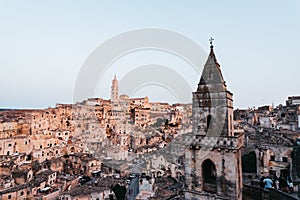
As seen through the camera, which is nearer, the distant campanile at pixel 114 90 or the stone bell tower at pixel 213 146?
the stone bell tower at pixel 213 146

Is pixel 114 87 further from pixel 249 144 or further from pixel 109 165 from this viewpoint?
pixel 249 144

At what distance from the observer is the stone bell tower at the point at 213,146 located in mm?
10281

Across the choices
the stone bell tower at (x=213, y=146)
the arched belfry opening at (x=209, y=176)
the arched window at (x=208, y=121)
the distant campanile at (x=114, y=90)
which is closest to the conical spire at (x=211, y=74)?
the stone bell tower at (x=213, y=146)

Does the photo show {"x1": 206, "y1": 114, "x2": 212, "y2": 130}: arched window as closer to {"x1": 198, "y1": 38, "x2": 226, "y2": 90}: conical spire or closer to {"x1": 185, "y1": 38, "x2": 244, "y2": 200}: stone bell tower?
{"x1": 185, "y1": 38, "x2": 244, "y2": 200}: stone bell tower

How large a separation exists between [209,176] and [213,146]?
1.69m

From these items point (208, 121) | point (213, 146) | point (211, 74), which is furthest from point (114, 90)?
point (213, 146)

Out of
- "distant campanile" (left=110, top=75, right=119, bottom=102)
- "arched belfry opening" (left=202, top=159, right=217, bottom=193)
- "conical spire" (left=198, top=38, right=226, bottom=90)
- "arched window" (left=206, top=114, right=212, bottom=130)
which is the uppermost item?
"distant campanile" (left=110, top=75, right=119, bottom=102)

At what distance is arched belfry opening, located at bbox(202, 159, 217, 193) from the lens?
10758 mm

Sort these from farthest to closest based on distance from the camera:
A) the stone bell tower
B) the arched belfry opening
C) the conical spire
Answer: the conical spire, the arched belfry opening, the stone bell tower

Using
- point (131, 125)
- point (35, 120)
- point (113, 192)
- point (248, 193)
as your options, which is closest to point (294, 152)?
point (248, 193)

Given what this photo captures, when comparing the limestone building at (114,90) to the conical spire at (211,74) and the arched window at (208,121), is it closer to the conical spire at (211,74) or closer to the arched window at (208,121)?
the conical spire at (211,74)

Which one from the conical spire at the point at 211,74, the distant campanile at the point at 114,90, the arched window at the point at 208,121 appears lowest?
the arched window at the point at 208,121

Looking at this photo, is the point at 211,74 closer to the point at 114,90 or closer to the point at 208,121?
the point at 208,121

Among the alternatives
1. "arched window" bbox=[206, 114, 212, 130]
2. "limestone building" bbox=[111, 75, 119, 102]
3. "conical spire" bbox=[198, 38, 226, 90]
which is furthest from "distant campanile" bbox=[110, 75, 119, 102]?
"arched window" bbox=[206, 114, 212, 130]
